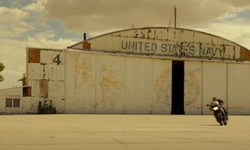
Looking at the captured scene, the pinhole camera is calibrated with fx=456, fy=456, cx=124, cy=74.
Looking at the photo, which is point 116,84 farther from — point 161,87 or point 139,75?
point 161,87

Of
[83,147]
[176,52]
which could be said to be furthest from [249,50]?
[83,147]

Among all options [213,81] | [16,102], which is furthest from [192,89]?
[16,102]

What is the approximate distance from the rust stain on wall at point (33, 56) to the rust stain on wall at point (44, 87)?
1.78 m

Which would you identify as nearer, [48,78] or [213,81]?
[48,78]

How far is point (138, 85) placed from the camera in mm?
42031

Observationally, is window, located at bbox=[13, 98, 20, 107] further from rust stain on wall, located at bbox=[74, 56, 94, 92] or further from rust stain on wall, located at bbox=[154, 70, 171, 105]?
rust stain on wall, located at bbox=[154, 70, 171, 105]

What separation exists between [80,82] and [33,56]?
4.59 meters

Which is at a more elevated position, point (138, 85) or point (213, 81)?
point (213, 81)

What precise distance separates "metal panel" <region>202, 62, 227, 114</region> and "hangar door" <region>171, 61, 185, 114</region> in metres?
2.17

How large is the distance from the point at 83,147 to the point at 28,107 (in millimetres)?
29230

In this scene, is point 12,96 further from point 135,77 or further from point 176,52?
point 176,52

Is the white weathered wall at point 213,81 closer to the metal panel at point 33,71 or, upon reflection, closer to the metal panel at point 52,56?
the metal panel at point 52,56

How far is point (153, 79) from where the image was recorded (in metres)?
43.0

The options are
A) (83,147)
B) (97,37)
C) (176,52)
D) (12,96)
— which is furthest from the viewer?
(176,52)
